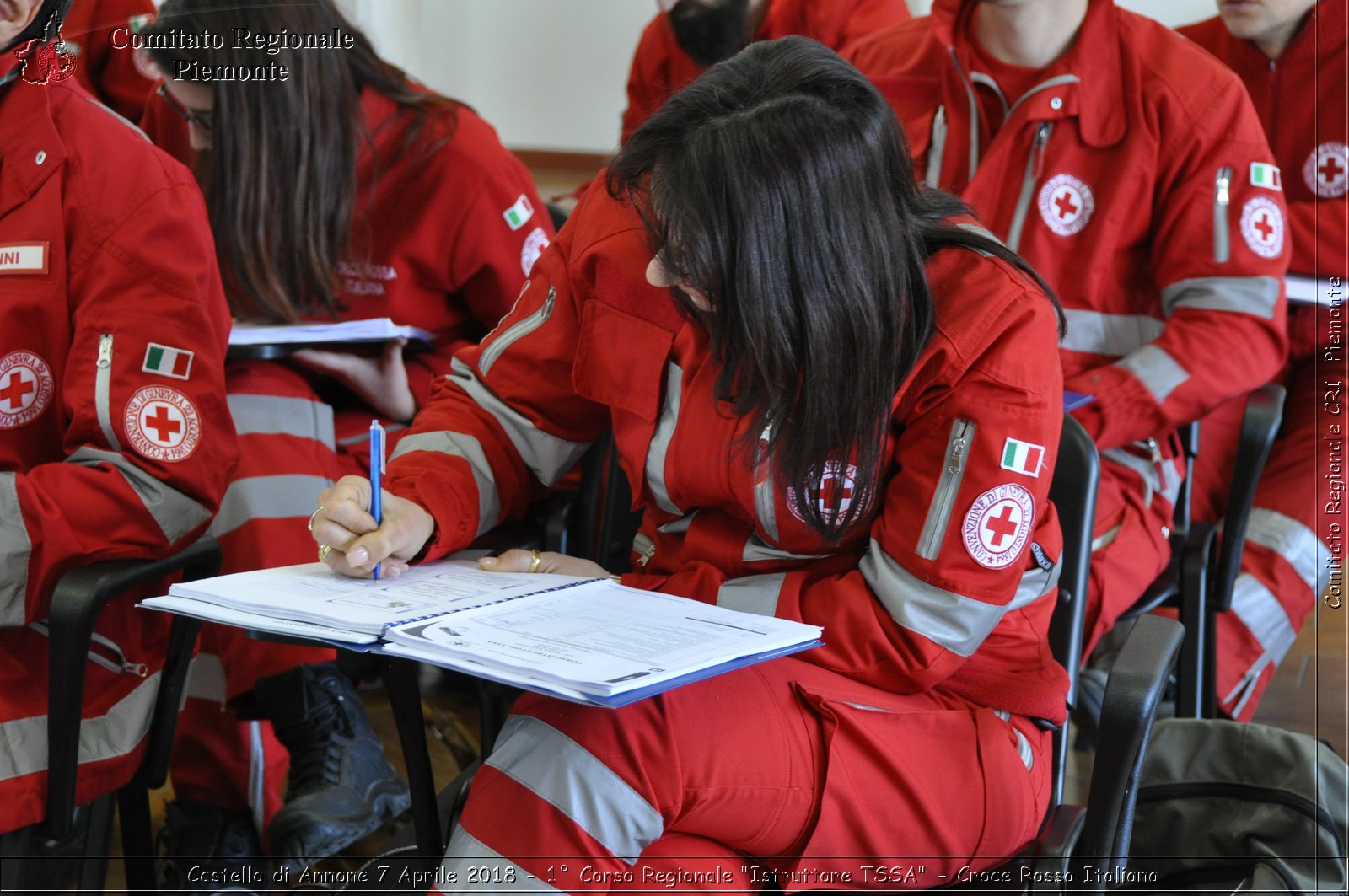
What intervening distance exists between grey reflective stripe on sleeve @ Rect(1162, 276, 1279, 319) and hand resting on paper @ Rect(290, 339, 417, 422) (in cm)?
123

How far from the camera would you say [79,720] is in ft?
4.40

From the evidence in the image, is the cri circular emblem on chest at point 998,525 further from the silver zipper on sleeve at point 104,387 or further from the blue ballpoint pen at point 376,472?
the silver zipper on sleeve at point 104,387

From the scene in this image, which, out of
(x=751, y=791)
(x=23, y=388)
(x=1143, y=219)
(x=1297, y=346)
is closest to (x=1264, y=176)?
(x=1143, y=219)

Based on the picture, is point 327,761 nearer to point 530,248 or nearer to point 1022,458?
point 530,248

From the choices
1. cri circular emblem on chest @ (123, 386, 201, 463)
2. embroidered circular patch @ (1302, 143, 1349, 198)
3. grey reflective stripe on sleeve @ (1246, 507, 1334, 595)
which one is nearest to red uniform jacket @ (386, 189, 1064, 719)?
cri circular emblem on chest @ (123, 386, 201, 463)

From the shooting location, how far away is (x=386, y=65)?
2.13 m

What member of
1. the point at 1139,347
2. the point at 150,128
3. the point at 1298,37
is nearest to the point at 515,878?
the point at 1139,347

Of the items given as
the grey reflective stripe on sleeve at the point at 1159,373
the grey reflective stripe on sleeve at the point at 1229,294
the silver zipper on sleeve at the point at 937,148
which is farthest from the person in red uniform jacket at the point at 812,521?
the silver zipper on sleeve at the point at 937,148

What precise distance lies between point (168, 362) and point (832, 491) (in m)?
0.75

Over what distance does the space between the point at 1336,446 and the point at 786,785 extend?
1.64 metres

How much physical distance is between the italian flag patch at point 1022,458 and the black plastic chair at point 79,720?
0.89m

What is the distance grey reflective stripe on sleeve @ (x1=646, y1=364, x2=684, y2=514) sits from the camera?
1.34 metres

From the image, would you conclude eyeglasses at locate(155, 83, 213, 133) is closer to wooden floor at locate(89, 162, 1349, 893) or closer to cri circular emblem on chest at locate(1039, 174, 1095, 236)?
wooden floor at locate(89, 162, 1349, 893)

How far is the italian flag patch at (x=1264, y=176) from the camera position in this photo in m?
2.01
